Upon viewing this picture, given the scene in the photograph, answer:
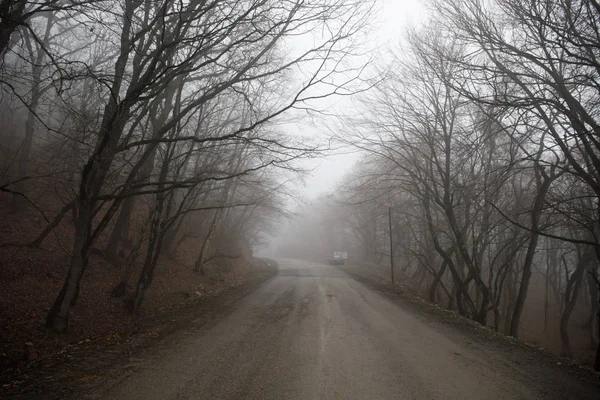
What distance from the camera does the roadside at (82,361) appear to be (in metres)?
3.87

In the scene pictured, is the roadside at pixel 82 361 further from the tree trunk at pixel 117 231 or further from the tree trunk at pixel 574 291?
the tree trunk at pixel 574 291

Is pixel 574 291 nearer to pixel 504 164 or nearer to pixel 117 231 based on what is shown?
pixel 504 164

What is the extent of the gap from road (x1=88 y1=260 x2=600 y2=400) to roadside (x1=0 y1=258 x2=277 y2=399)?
38cm

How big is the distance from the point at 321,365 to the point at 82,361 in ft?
Result: 11.4

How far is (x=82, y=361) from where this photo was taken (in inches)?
186

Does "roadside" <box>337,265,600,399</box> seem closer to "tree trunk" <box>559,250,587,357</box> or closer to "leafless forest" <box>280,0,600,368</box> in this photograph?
"leafless forest" <box>280,0,600,368</box>

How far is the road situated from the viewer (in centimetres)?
397

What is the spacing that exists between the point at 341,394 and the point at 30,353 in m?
4.68

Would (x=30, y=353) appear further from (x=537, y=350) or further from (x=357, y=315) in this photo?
(x=537, y=350)

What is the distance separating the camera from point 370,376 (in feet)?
14.5

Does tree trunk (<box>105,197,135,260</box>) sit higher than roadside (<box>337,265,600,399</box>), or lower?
higher

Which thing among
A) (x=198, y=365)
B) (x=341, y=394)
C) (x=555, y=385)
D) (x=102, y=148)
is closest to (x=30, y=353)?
(x=198, y=365)

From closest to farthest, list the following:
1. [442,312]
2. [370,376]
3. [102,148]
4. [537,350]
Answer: [370,376] → [102,148] → [537,350] → [442,312]

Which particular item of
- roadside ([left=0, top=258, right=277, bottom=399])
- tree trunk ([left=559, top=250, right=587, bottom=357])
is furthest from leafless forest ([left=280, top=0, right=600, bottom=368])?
roadside ([left=0, top=258, right=277, bottom=399])
